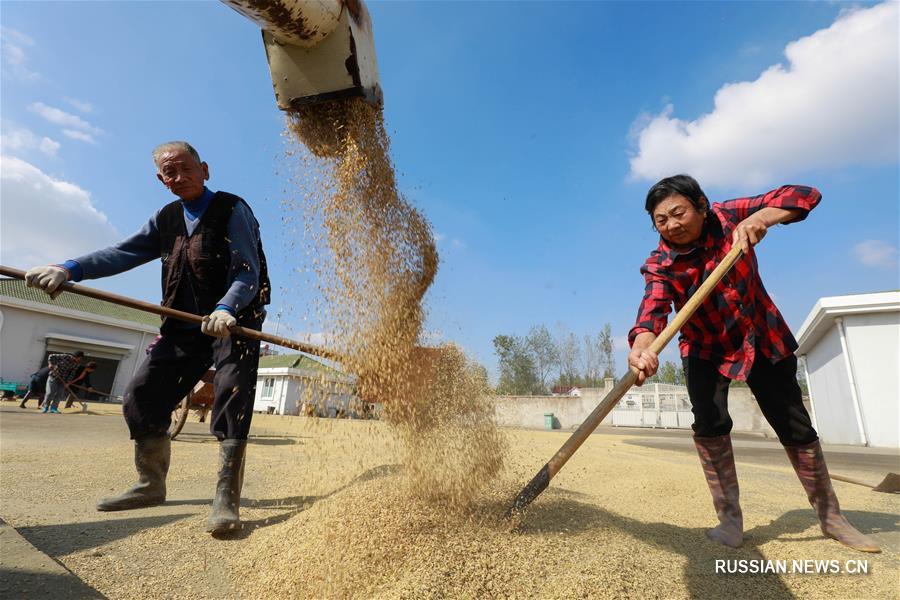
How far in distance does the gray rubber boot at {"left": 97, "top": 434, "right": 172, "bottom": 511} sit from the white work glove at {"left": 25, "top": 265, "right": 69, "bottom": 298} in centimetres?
77

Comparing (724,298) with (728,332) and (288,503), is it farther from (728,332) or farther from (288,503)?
A: (288,503)

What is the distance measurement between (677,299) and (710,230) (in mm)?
333

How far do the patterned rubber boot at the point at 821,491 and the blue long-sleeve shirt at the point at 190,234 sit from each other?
8.11 feet

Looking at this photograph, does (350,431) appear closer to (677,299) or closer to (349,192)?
(349,192)

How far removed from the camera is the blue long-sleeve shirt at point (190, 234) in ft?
6.31

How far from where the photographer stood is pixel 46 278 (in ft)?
6.21

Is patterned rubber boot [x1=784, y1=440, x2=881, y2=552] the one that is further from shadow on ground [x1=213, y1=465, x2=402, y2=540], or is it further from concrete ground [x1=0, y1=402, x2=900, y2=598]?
shadow on ground [x1=213, y1=465, x2=402, y2=540]

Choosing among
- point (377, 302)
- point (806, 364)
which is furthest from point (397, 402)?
point (806, 364)

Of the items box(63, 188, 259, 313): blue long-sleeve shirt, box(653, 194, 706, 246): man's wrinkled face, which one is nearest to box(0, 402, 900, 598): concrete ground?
box(63, 188, 259, 313): blue long-sleeve shirt

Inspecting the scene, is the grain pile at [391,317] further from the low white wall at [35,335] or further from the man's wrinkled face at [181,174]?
the low white wall at [35,335]

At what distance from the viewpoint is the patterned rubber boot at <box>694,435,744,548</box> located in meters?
1.73

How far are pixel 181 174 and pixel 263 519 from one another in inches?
63.0

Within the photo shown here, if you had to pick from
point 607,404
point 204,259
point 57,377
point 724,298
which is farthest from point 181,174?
point 57,377

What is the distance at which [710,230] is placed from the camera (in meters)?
1.92
